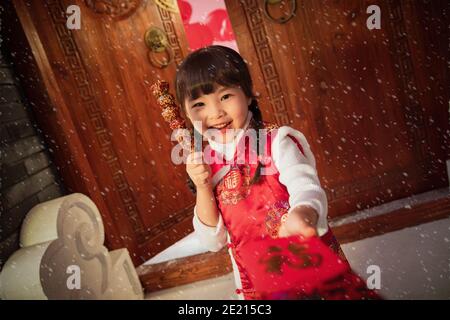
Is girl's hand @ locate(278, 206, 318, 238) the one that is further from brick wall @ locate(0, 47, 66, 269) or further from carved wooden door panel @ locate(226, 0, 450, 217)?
carved wooden door panel @ locate(226, 0, 450, 217)

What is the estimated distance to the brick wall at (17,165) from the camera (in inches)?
93.4

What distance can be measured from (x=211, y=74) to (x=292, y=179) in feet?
1.66

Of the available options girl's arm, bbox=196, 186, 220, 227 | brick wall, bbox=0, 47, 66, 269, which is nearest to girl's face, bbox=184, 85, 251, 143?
girl's arm, bbox=196, 186, 220, 227

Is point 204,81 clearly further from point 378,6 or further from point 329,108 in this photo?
point 378,6

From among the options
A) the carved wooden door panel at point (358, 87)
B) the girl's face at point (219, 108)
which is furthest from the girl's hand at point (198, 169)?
the carved wooden door panel at point (358, 87)

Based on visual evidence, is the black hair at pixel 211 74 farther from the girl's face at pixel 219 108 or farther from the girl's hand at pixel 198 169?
the girl's hand at pixel 198 169

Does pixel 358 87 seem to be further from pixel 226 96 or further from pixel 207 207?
pixel 207 207

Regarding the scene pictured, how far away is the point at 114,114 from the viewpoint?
11.0 feet

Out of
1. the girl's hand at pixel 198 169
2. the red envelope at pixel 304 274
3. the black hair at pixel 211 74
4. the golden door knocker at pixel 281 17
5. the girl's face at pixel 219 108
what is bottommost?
the red envelope at pixel 304 274

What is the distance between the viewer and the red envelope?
3.30ft

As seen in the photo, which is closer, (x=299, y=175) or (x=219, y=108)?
(x=299, y=175)

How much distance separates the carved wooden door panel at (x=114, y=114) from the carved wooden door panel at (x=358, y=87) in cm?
113

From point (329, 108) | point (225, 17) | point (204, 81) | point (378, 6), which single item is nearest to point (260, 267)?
point (204, 81)

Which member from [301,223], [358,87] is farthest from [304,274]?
[358,87]
